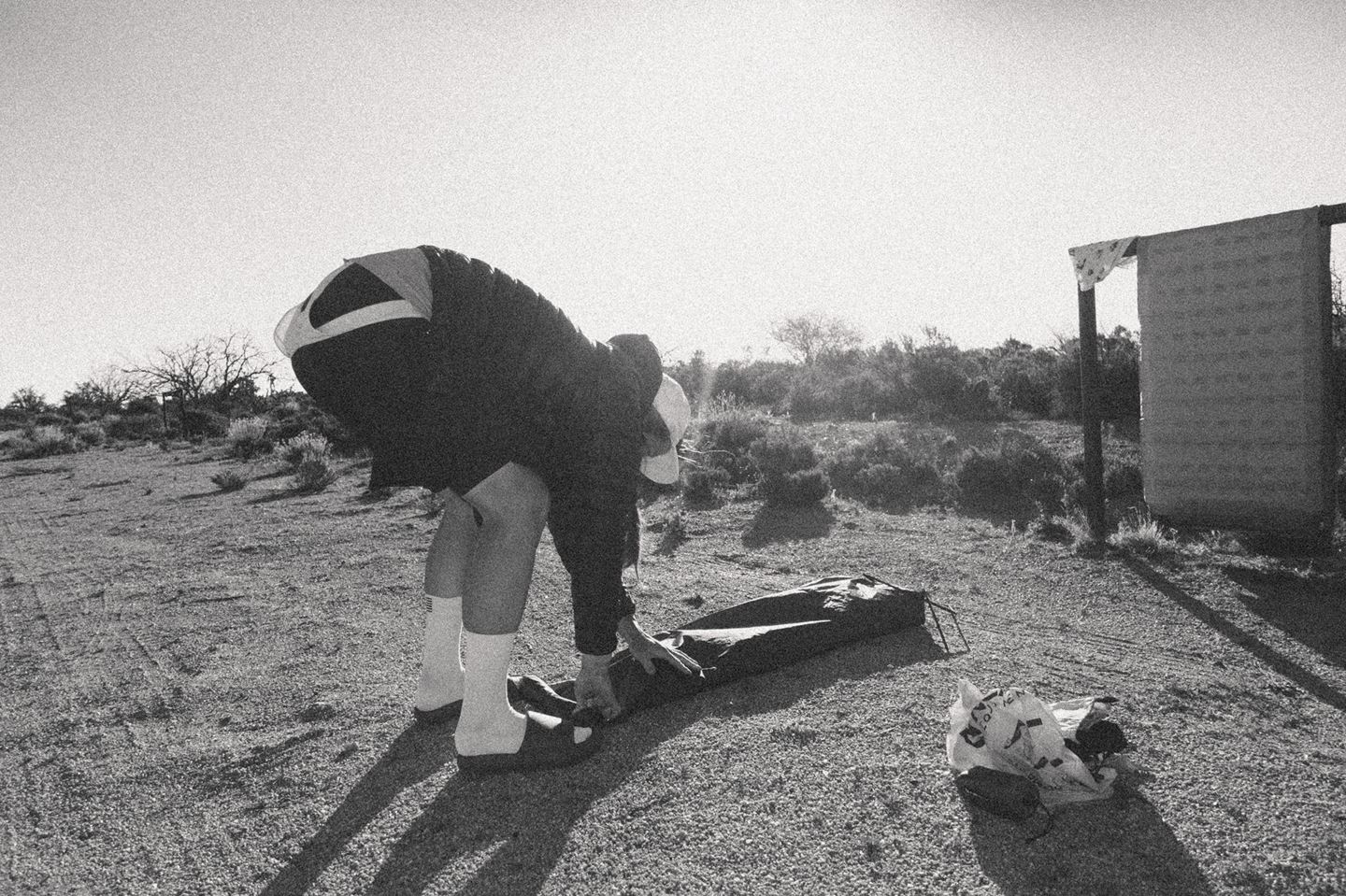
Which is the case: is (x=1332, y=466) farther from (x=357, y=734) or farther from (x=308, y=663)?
(x=308, y=663)

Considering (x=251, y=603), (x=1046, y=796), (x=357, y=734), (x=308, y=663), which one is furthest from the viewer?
(x=251, y=603)

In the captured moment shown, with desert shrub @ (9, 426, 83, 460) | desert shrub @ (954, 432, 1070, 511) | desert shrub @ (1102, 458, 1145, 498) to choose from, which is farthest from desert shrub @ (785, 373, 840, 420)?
desert shrub @ (9, 426, 83, 460)

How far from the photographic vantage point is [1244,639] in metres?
3.40

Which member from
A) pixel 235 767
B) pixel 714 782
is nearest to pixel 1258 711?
pixel 714 782

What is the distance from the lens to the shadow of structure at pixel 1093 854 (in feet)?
5.45

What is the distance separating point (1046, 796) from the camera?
6.39 feet

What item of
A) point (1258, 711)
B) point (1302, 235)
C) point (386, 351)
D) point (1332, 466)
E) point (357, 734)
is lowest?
point (1258, 711)

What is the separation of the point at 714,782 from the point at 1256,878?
124 cm

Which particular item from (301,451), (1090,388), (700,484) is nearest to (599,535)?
(1090,388)

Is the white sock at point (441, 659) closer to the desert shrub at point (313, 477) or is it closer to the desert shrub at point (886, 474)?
the desert shrub at point (886, 474)

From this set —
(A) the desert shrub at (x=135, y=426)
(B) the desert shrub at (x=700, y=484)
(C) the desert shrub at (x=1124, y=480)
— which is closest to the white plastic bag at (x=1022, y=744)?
(B) the desert shrub at (x=700, y=484)

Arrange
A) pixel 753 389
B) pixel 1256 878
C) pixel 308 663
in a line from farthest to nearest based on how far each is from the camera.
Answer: pixel 753 389
pixel 308 663
pixel 1256 878

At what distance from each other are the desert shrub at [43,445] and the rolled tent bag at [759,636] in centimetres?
1826

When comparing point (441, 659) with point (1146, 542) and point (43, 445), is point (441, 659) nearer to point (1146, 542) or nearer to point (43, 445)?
point (1146, 542)
